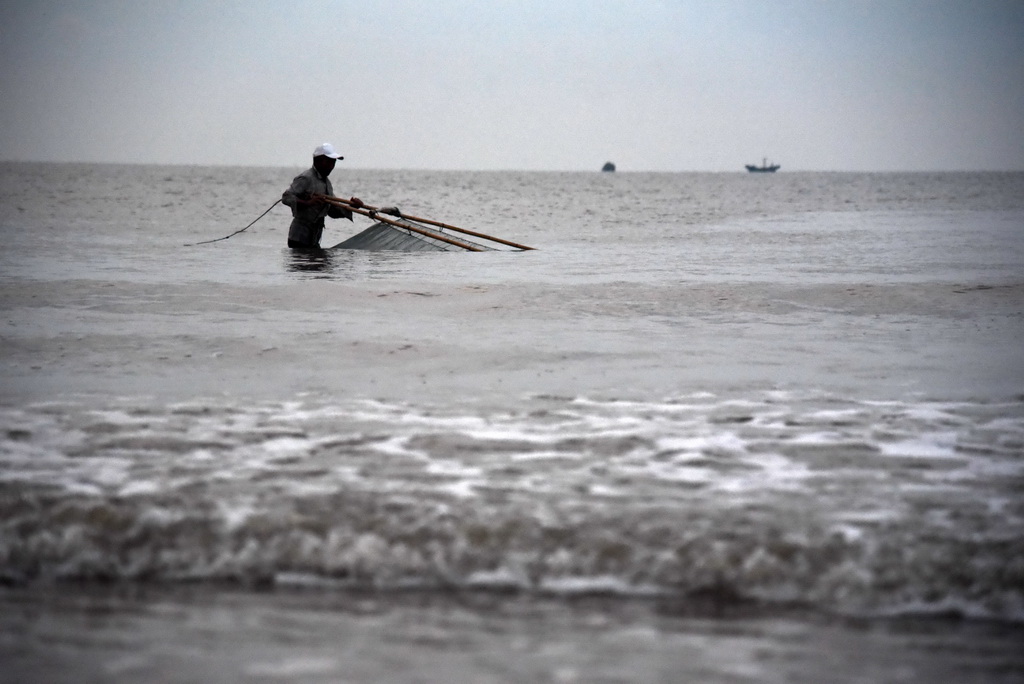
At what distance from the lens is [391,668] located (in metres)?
2.50

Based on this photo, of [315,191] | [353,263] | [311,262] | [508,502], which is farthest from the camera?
[315,191]

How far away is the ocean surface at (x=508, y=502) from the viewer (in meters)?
2.65

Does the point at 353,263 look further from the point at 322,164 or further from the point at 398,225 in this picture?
the point at 398,225

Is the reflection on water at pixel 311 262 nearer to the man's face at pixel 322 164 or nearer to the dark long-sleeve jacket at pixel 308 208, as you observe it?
the dark long-sleeve jacket at pixel 308 208

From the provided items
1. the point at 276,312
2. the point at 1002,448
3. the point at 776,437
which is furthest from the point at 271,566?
the point at 276,312

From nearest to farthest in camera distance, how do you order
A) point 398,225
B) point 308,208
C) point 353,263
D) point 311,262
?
point 353,263, point 311,262, point 308,208, point 398,225

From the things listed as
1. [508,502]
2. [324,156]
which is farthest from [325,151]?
[508,502]

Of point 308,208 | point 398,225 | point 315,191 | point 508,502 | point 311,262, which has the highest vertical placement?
point 315,191

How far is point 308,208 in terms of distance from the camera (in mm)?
16031

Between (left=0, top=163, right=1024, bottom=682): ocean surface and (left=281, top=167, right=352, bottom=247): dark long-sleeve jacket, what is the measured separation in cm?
698

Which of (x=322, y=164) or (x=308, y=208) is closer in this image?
(x=322, y=164)

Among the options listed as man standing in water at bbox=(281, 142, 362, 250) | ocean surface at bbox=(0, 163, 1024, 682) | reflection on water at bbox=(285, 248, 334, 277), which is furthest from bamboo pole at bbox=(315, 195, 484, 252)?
ocean surface at bbox=(0, 163, 1024, 682)

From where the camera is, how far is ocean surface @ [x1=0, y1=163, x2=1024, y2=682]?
265 cm

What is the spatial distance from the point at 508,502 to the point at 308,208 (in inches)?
517
